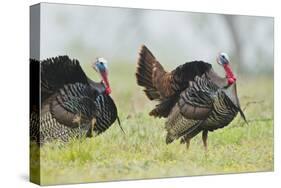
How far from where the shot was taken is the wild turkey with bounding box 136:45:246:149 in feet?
26.0

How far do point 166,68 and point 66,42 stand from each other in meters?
1.15

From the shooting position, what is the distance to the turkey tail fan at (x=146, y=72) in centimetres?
785

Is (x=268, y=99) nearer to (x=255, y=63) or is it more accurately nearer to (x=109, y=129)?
(x=255, y=63)

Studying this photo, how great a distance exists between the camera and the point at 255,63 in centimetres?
855

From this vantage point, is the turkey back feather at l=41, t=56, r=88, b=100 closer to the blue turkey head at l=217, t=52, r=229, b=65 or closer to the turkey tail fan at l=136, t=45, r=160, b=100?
the turkey tail fan at l=136, t=45, r=160, b=100

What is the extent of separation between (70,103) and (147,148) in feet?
3.19

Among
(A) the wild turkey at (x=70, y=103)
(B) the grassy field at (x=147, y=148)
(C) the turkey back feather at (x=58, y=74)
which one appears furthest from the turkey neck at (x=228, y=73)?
(C) the turkey back feather at (x=58, y=74)

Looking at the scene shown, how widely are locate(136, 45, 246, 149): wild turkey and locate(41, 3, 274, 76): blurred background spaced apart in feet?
0.31

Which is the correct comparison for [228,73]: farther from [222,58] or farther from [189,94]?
[189,94]

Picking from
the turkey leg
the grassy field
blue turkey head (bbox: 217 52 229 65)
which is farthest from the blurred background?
the turkey leg

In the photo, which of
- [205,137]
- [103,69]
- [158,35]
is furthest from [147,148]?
[158,35]

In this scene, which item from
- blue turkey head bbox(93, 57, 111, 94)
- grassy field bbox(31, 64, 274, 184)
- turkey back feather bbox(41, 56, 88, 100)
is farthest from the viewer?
blue turkey head bbox(93, 57, 111, 94)

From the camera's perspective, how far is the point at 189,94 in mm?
8031

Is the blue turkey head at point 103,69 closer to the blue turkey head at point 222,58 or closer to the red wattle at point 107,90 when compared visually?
the red wattle at point 107,90
